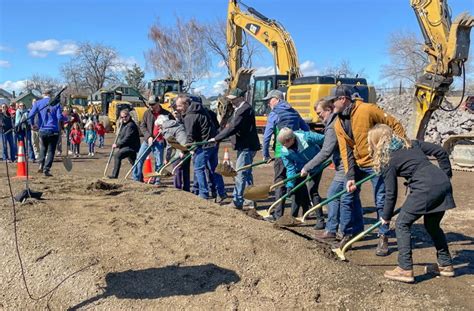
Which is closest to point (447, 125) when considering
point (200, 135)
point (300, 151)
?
point (200, 135)

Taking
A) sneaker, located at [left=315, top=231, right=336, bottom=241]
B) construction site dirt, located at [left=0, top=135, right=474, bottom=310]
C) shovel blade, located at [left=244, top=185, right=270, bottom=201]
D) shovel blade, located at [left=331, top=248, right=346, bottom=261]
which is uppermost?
shovel blade, located at [left=244, top=185, right=270, bottom=201]

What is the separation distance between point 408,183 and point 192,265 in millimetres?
2059

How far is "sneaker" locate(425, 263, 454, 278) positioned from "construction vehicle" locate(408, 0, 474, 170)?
7994mm

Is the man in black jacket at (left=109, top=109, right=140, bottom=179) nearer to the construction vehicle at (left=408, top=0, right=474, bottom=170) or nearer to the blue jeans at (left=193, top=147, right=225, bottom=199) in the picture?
the blue jeans at (left=193, top=147, right=225, bottom=199)

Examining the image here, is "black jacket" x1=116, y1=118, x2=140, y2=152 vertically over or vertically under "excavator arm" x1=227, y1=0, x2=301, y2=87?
under

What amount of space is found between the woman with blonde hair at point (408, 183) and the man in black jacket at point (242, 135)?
321 centimetres

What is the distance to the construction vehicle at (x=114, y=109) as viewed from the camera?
2555 cm

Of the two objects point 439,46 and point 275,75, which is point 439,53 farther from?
point 275,75

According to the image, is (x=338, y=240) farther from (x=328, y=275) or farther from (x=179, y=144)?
(x=179, y=144)

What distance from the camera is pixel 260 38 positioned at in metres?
20.6

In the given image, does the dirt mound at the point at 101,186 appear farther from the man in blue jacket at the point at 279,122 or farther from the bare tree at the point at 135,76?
the bare tree at the point at 135,76

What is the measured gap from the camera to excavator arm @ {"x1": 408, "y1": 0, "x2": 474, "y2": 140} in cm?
1161

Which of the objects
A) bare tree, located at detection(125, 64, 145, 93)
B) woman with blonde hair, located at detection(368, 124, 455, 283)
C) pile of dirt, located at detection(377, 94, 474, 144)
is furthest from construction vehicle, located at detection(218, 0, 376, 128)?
bare tree, located at detection(125, 64, 145, 93)

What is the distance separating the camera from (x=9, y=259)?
475 centimetres
